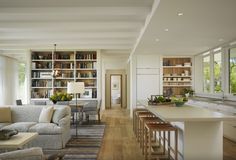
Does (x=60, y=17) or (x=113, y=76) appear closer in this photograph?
(x=60, y=17)

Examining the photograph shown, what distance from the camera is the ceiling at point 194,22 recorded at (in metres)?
3.38

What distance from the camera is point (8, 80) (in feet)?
35.7

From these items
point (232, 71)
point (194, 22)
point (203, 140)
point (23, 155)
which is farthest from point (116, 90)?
point (23, 155)

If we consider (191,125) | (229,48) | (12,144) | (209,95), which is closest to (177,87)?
(209,95)

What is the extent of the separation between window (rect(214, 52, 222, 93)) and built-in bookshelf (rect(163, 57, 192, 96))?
164 centimetres

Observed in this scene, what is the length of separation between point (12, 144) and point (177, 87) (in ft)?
24.3

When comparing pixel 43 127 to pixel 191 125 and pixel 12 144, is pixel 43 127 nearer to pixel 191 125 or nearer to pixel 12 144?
pixel 12 144

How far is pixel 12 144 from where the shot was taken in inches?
128

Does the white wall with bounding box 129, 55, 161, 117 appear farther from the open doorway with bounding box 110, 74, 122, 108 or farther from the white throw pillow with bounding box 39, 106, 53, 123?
the open doorway with bounding box 110, 74, 122, 108

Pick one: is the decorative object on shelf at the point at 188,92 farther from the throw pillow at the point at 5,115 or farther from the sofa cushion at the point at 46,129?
the throw pillow at the point at 5,115

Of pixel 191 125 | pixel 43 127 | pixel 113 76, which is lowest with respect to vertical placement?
pixel 43 127

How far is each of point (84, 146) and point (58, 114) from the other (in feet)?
3.07

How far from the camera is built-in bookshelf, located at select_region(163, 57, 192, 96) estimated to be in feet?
30.7

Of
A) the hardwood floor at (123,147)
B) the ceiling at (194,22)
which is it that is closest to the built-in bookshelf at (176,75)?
the ceiling at (194,22)
